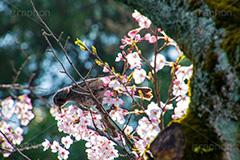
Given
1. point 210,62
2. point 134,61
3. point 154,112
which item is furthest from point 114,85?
point 210,62

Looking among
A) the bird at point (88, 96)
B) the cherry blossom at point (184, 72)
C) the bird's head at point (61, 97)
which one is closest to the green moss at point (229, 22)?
the cherry blossom at point (184, 72)

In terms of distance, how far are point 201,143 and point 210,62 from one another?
29 cm

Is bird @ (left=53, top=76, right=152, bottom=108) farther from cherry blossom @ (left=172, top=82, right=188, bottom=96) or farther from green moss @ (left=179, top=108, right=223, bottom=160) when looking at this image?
green moss @ (left=179, top=108, right=223, bottom=160)

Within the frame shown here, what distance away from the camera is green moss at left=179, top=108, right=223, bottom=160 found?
0.89 m

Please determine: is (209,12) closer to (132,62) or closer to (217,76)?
(217,76)

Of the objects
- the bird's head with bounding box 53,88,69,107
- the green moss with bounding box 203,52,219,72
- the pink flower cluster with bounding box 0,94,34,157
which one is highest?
the green moss with bounding box 203,52,219,72

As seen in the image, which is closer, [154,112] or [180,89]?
[154,112]

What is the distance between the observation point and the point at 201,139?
91cm

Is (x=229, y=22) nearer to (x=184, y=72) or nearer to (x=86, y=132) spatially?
(x=184, y=72)

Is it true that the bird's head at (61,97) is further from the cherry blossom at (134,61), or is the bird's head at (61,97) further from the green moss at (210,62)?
the green moss at (210,62)

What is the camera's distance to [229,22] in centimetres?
99

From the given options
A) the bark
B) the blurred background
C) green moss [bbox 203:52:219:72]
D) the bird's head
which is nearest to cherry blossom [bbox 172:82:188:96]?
the bark

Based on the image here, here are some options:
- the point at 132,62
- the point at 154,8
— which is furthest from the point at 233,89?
the point at 132,62

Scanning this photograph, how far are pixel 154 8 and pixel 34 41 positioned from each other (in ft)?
21.6
